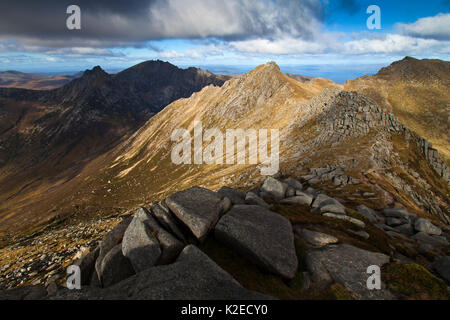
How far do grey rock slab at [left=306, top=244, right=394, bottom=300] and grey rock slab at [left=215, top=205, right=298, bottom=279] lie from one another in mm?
1505

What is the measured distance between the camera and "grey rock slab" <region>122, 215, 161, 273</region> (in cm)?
A: 1347

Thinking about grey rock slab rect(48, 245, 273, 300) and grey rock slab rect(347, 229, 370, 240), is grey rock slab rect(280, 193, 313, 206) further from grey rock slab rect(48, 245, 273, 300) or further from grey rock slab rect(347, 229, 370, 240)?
grey rock slab rect(48, 245, 273, 300)

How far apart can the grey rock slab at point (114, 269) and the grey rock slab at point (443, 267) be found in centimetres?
2063

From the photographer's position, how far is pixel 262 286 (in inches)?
472

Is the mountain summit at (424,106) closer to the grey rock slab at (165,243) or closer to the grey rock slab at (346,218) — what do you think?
the grey rock slab at (346,218)

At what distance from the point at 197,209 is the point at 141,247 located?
4843 millimetres

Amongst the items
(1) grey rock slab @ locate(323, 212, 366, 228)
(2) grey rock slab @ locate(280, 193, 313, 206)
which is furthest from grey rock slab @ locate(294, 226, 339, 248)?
(2) grey rock slab @ locate(280, 193, 313, 206)

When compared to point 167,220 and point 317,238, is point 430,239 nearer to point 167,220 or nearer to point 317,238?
point 317,238

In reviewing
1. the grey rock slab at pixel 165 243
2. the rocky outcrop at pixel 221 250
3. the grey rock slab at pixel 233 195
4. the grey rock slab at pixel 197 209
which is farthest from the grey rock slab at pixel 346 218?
the grey rock slab at pixel 165 243

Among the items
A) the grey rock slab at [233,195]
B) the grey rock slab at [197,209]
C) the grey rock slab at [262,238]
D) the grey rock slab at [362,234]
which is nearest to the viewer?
the grey rock slab at [262,238]

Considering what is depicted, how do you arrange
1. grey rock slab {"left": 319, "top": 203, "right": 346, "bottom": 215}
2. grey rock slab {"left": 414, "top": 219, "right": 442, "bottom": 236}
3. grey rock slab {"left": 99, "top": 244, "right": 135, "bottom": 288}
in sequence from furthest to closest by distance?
grey rock slab {"left": 414, "top": 219, "right": 442, "bottom": 236} < grey rock slab {"left": 319, "top": 203, "right": 346, "bottom": 215} < grey rock slab {"left": 99, "top": 244, "right": 135, "bottom": 288}

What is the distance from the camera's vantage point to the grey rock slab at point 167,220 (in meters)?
15.8
